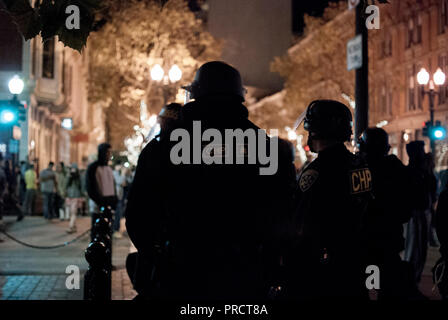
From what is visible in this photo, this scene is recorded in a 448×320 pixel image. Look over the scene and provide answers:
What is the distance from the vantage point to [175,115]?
460cm

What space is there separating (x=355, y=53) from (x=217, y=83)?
6.61 metres

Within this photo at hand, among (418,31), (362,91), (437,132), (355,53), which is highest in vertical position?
(418,31)

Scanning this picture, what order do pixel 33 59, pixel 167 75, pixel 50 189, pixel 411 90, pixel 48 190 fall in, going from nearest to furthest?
pixel 167 75
pixel 48 190
pixel 50 189
pixel 33 59
pixel 411 90

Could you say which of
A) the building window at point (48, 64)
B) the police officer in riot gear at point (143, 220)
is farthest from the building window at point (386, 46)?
the police officer in riot gear at point (143, 220)

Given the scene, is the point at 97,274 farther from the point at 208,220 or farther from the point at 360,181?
the point at 360,181

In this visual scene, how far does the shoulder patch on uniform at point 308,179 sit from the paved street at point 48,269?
16.0ft

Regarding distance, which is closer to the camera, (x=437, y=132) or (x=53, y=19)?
(x=53, y=19)

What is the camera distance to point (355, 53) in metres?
8.90

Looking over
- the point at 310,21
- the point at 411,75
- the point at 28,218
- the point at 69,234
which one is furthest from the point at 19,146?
the point at 411,75

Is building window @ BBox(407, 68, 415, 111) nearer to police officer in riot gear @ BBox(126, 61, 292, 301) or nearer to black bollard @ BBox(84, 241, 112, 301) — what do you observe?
black bollard @ BBox(84, 241, 112, 301)

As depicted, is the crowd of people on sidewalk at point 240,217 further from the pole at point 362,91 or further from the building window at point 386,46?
the building window at point 386,46

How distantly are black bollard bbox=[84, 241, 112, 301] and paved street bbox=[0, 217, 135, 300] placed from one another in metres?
3.62

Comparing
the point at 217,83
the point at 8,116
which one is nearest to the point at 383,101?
the point at 8,116
